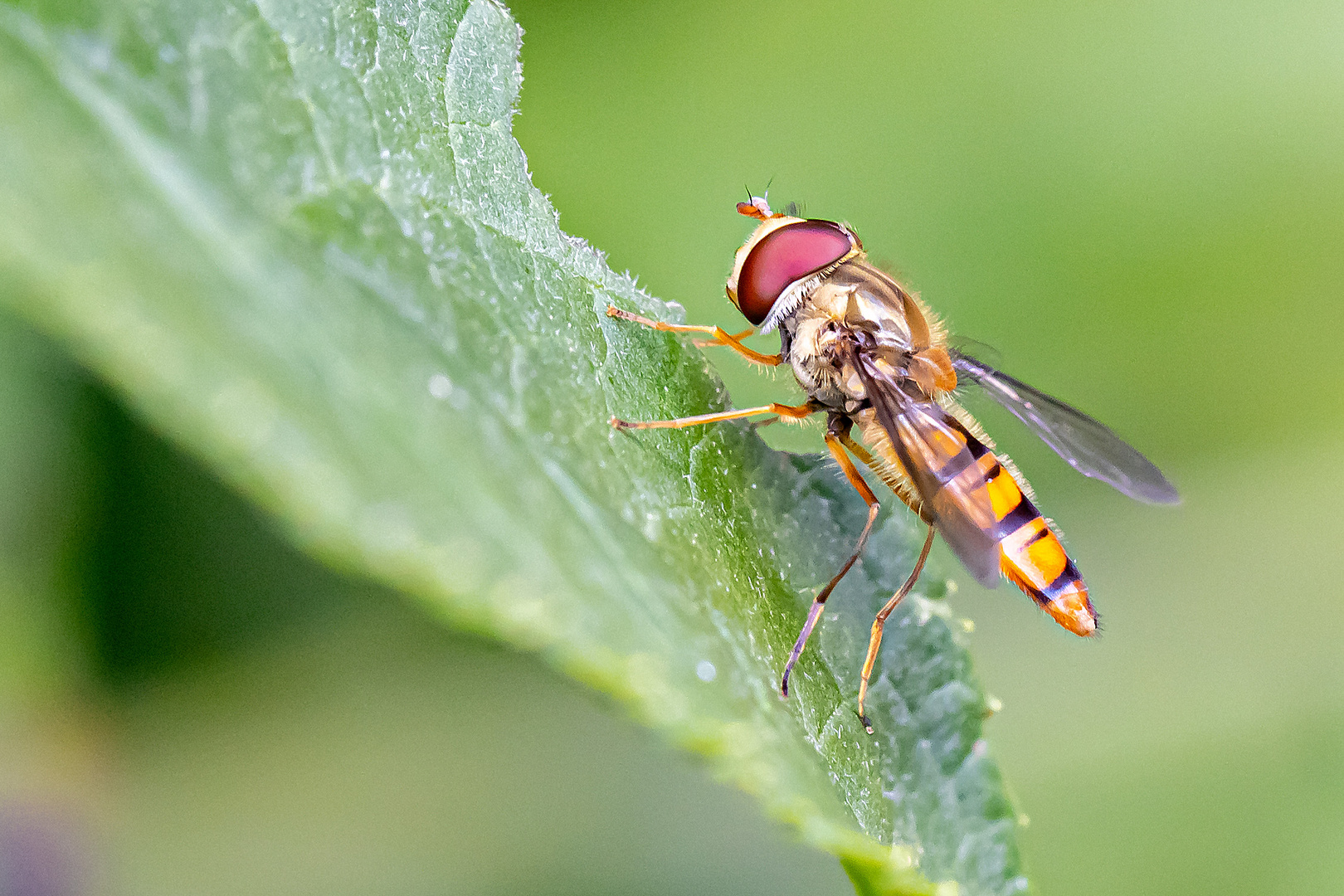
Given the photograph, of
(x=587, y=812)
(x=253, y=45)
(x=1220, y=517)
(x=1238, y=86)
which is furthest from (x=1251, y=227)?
(x=253, y=45)

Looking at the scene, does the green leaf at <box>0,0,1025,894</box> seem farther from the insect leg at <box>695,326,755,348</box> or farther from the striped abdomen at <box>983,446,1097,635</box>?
the striped abdomen at <box>983,446,1097,635</box>

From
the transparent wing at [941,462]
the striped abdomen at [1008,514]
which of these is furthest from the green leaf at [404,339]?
the striped abdomen at [1008,514]

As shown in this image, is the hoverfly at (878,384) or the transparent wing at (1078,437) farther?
the transparent wing at (1078,437)

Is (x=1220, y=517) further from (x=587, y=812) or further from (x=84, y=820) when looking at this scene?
(x=84, y=820)

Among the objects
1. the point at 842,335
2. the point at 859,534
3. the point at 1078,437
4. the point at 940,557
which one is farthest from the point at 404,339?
the point at 940,557

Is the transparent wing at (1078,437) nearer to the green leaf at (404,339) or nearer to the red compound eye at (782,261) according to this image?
the red compound eye at (782,261)

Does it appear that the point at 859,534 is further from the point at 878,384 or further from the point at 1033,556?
the point at 1033,556

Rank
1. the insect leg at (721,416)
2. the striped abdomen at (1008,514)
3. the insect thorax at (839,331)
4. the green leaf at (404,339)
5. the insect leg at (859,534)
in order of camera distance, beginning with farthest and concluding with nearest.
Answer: the insect thorax at (839,331) → the striped abdomen at (1008,514) → the insect leg at (859,534) → the insect leg at (721,416) → the green leaf at (404,339)
